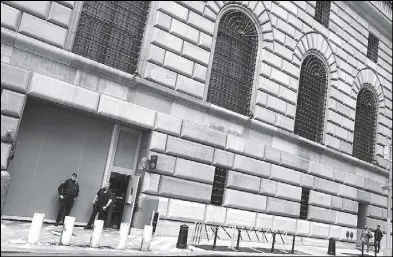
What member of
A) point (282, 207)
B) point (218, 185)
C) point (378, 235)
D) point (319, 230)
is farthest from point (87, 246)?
point (378, 235)

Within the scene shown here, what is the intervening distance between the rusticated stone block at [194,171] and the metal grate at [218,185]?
1.87 feet

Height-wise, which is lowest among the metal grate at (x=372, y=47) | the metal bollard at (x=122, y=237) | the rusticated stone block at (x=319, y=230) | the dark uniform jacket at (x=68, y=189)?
the metal bollard at (x=122, y=237)

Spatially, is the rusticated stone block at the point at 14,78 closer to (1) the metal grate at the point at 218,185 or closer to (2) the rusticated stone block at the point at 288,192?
(1) the metal grate at the point at 218,185

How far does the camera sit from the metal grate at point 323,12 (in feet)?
66.3

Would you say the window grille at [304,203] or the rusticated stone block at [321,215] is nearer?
the rusticated stone block at [321,215]

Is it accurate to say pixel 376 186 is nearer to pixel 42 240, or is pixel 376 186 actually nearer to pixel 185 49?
pixel 185 49

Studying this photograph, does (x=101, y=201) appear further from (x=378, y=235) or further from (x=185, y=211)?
(x=378, y=235)

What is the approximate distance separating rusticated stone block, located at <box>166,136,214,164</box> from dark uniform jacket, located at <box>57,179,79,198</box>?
3.57 m

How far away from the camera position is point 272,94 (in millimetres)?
16750

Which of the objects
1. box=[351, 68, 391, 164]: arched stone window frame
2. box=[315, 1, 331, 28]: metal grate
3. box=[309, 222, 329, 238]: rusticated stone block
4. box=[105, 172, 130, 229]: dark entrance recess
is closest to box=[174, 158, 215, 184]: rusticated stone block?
box=[105, 172, 130, 229]: dark entrance recess

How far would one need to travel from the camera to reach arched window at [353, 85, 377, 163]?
21719mm

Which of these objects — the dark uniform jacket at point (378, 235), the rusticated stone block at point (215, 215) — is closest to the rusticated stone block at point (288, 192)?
the rusticated stone block at point (215, 215)

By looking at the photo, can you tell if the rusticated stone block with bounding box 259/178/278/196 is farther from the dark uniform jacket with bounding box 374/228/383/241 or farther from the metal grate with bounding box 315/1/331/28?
the metal grate with bounding box 315/1/331/28

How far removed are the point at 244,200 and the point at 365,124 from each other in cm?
1167
